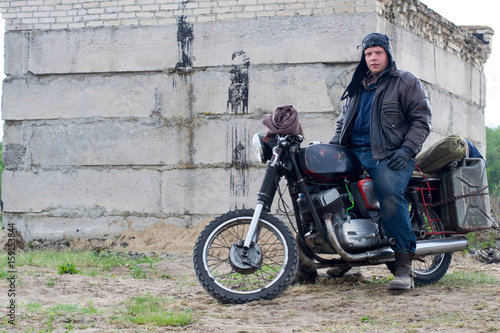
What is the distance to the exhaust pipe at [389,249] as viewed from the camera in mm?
4191

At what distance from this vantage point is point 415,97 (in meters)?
4.32

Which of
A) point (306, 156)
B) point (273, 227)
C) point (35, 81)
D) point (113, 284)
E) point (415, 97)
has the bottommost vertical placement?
point (113, 284)

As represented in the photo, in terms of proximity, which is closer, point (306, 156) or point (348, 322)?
point (348, 322)

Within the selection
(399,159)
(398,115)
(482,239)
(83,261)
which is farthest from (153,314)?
(482,239)

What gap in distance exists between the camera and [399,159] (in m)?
4.19

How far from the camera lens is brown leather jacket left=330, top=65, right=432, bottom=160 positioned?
4.29 meters

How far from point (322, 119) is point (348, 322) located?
3.89 m

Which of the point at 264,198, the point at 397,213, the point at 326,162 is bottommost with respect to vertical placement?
the point at 397,213

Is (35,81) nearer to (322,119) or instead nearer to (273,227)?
(322,119)

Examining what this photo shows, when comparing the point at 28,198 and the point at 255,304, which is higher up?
the point at 28,198

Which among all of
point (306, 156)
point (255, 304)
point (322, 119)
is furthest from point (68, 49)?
point (255, 304)

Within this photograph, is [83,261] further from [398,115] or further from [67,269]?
[398,115]

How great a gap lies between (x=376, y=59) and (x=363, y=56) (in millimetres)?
183

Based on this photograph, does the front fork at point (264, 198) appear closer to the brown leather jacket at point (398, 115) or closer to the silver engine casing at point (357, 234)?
the silver engine casing at point (357, 234)
